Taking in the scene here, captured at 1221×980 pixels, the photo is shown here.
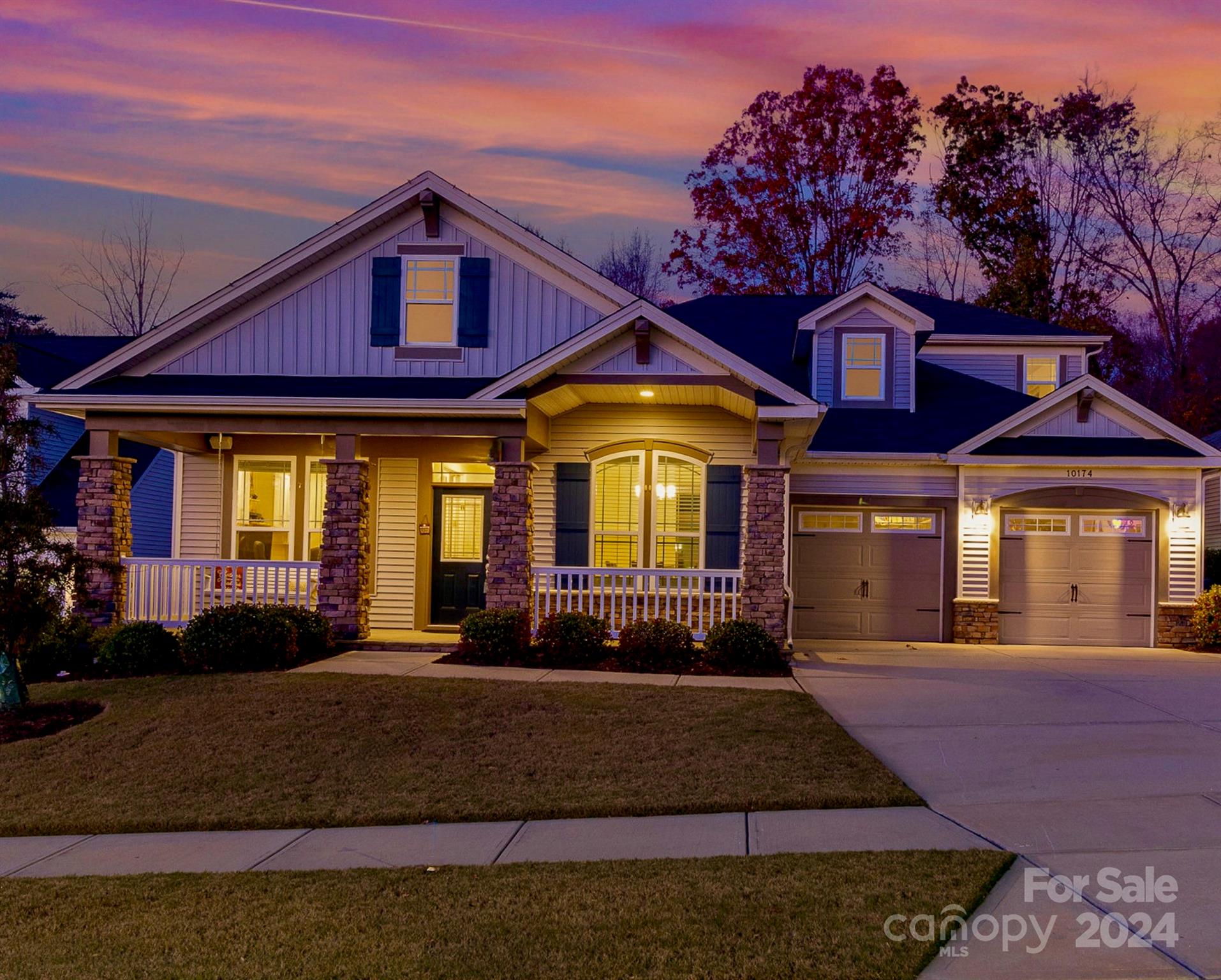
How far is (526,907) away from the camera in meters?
5.25

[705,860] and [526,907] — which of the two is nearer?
[526,907]

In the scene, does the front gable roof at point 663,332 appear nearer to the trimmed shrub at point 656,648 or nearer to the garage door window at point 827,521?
the trimmed shrub at point 656,648

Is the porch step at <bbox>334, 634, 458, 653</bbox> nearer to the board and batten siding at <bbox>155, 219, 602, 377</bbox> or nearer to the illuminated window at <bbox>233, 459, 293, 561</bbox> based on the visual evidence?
the illuminated window at <bbox>233, 459, 293, 561</bbox>

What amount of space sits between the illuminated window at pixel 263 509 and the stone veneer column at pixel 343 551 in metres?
2.06

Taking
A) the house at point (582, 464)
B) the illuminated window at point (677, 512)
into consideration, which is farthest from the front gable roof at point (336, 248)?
the illuminated window at point (677, 512)

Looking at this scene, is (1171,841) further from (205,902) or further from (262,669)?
(262,669)

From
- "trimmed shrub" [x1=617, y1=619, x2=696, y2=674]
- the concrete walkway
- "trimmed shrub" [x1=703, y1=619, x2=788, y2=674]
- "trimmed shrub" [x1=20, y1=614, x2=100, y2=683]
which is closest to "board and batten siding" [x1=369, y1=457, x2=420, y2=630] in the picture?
the concrete walkway

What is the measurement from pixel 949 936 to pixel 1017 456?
13068 mm

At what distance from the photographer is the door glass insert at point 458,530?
51.4 feet

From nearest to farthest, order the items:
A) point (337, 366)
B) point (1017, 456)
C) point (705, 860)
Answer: point (705, 860), point (337, 366), point (1017, 456)

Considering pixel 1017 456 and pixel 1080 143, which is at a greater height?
pixel 1080 143

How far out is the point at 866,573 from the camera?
17.3m

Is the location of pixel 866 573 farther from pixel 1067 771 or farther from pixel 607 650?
pixel 1067 771

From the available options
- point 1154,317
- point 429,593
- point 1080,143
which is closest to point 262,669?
point 429,593
